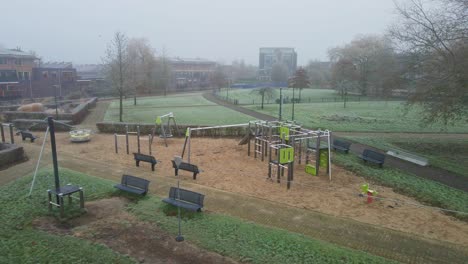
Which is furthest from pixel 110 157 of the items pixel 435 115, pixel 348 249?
pixel 435 115

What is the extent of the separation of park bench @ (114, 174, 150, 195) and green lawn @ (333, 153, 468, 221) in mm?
9407

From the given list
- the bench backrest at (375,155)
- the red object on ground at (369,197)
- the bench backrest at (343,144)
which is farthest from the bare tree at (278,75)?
the red object on ground at (369,197)

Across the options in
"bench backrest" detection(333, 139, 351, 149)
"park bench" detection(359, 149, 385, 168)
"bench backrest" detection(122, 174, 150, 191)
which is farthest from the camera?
"bench backrest" detection(333, 139, 351, 149)

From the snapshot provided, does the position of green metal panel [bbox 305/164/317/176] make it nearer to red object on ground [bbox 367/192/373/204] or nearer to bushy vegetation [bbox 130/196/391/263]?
red object on ground [bbox 367/192/373/204]

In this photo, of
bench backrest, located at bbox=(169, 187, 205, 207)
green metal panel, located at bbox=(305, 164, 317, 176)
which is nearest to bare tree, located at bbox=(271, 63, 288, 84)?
green metal panel, located at bbox=(305, 164, 317, 176)

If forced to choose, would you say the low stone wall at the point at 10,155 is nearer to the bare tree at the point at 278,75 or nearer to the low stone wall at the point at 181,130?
the low stone wall at the point at 181,130

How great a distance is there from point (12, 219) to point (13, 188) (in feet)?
10.4

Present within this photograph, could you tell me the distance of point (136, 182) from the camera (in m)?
11.8

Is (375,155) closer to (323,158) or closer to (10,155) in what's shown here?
(323,158)

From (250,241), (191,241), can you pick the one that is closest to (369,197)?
(250,241)

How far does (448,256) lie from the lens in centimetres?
808

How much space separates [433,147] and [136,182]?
714 inches

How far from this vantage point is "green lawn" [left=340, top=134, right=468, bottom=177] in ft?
55.7

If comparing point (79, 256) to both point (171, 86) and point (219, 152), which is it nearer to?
point (219, 152)
